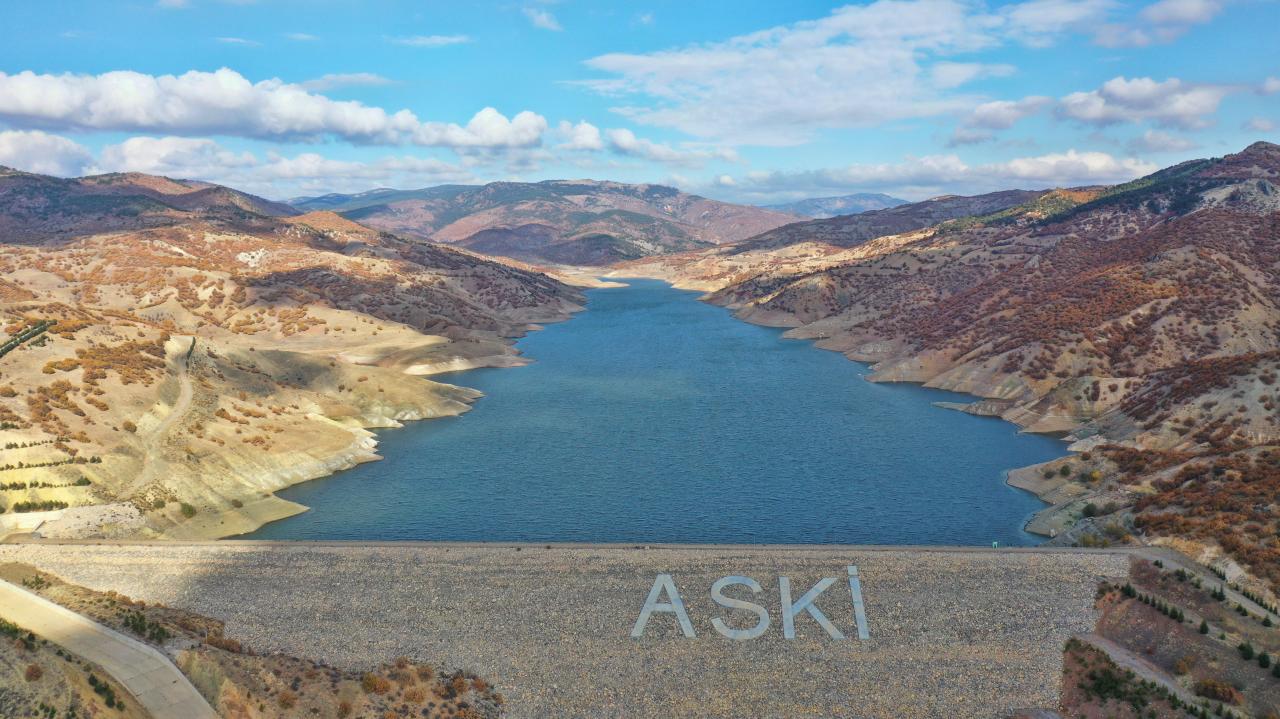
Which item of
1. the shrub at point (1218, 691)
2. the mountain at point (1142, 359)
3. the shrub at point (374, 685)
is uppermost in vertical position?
the mountain at point (1142, 359)

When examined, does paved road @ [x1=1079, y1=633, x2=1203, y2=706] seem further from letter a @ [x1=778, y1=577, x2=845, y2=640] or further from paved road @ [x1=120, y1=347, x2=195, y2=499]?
paved road @ [x1=120, y1=347, x2=195, y2=499]

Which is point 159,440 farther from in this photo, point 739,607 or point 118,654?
point 739,607

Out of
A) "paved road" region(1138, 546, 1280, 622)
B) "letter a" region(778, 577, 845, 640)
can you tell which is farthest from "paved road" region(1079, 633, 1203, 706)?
"letter a" region(778, 577, 845, 640)

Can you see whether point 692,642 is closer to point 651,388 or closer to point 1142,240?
point 651,388

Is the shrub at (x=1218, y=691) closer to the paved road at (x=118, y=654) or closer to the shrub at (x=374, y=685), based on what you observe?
the shrub at (x=374, y=685)

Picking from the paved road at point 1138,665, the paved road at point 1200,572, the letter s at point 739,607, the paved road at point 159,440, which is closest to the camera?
the paved road at point 1138,665

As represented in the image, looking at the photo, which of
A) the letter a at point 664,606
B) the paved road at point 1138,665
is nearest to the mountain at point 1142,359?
the paved road at point 1138,665

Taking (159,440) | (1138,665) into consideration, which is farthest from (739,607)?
(159,440)
